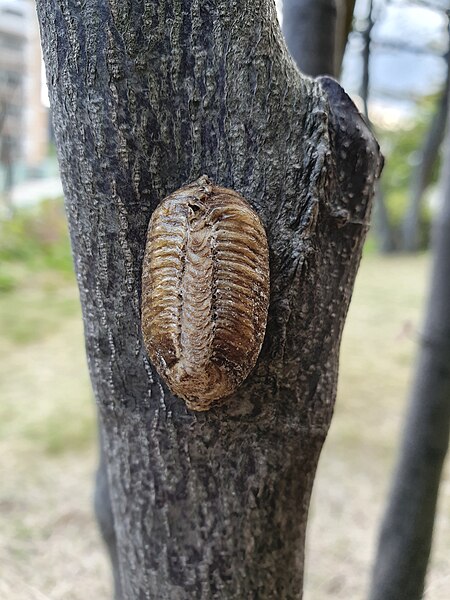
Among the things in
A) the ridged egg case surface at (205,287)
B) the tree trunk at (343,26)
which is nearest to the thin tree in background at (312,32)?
the tree trunk at (343,26)

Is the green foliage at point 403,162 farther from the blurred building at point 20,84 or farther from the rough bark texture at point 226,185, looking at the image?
the rough bark texture at point 226,185

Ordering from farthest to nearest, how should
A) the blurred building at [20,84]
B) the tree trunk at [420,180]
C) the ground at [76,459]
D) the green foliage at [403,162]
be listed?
the green foliage at [403,162] < the tree trunk at [420,180] < the blurred building at [20,84] < the ground at [76,459]

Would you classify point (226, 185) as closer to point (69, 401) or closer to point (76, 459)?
point (76, 459)

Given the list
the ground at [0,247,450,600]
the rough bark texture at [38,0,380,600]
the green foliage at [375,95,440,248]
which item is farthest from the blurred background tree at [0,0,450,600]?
the green foliage at [375,95,440,248]

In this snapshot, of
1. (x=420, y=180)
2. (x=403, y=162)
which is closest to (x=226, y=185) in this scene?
(x=420, y=180)

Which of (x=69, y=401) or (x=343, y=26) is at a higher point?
(x=343, y=26)
